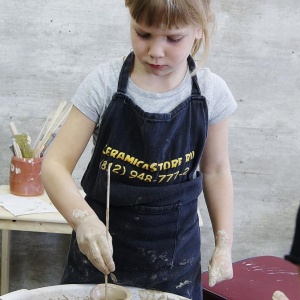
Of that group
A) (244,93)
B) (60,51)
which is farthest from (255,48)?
(60,51)

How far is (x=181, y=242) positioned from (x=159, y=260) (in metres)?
0.07

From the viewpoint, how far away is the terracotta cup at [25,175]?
213 centimetres

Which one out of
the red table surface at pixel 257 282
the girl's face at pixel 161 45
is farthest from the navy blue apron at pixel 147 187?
the red table surface at pixel 257 282

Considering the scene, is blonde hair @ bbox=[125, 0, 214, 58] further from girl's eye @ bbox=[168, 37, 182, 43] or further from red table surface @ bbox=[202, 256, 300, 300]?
red table surface @ bbox=[202, 256, 300, 300]

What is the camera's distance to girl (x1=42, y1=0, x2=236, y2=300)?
3.81 feet

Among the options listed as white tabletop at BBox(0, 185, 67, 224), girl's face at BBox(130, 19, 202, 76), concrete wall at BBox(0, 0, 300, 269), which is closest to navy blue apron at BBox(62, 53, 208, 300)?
girl's face at BBox(130, 19, 202, 76)

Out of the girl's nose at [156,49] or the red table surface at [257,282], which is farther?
the red table surface at [257,282]

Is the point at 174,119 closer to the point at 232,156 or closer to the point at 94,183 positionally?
the point at 94,183

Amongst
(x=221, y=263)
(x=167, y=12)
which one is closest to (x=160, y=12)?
(x=167, y=12)

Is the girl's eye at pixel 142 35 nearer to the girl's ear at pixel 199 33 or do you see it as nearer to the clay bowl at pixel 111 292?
the girl's ear at pixel 199 33

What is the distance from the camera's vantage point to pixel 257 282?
189 cm

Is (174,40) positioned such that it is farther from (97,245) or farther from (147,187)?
(97,245)

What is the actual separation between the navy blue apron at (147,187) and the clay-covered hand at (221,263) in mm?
62

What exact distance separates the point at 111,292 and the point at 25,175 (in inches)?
43.8
